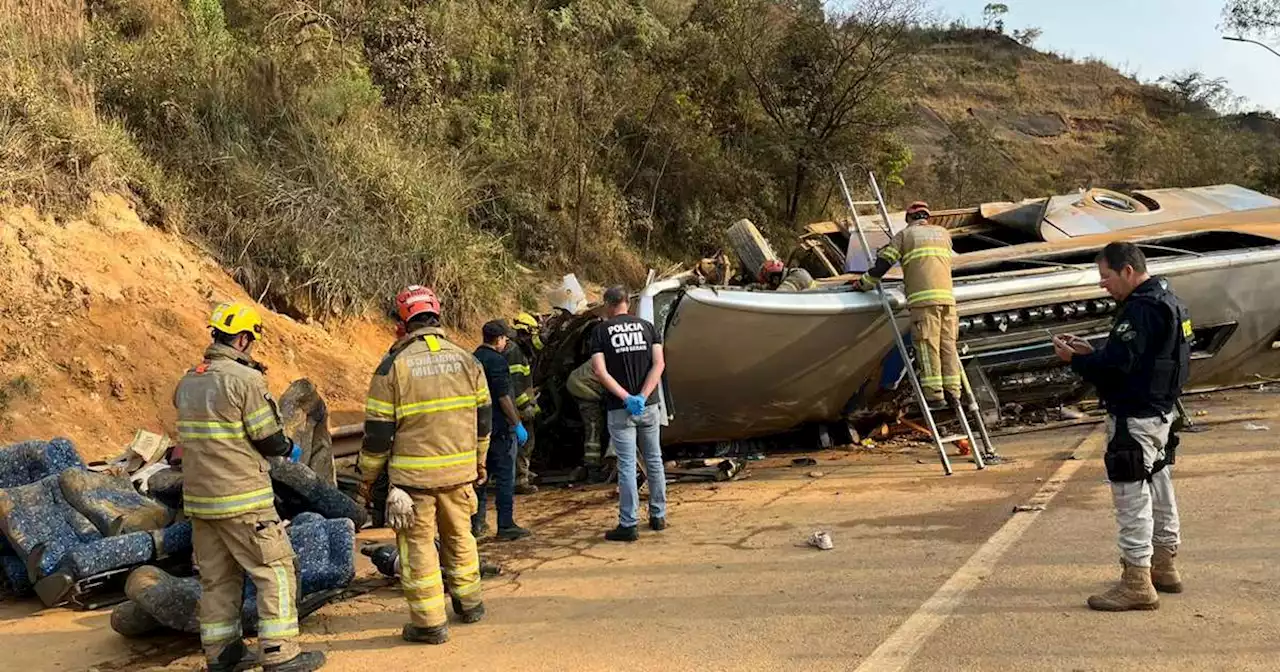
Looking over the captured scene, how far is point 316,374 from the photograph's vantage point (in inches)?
336

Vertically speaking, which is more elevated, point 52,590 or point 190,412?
point 190,412

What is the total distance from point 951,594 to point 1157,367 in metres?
1.26

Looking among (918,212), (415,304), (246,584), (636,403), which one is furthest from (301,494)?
(918,212)

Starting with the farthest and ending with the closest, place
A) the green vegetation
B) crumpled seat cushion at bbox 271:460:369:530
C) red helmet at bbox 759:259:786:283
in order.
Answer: the green vegetation, red helmet at bbox 759:259:786:283, crumpled seat cushion at bbox 271:460:369:530

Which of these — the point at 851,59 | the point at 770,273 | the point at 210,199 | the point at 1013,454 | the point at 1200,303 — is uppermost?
the point at 851,59

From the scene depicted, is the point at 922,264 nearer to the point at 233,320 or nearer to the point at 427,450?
the point at 427,450

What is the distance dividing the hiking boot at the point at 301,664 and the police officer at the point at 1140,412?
3105 mm

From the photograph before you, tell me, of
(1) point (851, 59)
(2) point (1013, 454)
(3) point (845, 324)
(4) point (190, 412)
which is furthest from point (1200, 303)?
(1) point (851, 59)

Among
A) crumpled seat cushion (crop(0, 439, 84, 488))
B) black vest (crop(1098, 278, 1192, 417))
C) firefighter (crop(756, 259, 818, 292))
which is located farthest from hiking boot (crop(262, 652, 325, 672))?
firefighter (crop(756, 259, 818, 292))

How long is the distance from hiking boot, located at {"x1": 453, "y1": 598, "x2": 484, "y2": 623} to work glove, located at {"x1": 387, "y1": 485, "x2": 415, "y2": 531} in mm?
507

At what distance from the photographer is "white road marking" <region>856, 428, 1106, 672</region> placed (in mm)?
3224

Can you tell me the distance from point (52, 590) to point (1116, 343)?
16.5 feet

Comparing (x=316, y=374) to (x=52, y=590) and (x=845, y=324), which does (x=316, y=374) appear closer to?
(x=52, y=590)

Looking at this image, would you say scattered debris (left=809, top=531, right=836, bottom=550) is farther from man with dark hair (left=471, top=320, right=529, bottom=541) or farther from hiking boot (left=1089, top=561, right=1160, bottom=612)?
man with dark hair (left=471, top=320, right=529, bottom=541)
